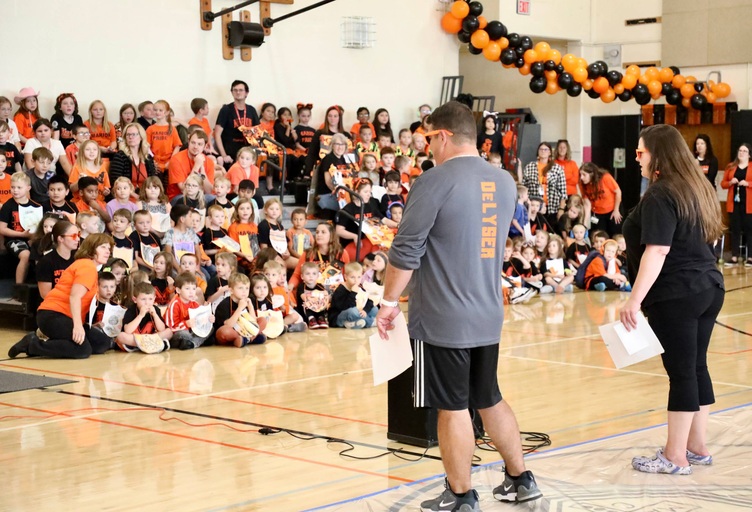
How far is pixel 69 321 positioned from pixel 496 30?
34.2 ft

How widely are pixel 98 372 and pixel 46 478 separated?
3.05 metres

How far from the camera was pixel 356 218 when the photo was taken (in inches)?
503

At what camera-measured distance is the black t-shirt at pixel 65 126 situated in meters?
12.7

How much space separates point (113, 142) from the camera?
13016 millimetres

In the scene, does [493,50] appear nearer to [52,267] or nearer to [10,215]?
[10,215]

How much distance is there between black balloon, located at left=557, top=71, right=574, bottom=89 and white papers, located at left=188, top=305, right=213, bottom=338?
399 inches

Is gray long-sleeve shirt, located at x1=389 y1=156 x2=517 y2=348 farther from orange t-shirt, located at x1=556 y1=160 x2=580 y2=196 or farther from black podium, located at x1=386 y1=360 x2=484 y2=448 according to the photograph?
orange t-shirt, located at x1=556 y1=160 x2=580 y2=196

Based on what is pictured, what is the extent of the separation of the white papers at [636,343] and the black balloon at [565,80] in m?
13.4

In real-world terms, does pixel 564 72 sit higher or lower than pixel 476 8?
lower

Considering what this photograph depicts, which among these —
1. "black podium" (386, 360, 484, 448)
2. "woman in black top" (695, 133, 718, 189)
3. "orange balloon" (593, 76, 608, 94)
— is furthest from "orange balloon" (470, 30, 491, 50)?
"black podium" (386, 360, 484, 448)

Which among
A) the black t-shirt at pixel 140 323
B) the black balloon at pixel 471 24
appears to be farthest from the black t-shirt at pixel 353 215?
the black balloon at pixel 471 24

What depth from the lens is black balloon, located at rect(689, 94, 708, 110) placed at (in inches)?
743

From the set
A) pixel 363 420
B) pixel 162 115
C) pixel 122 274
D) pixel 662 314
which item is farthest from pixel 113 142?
pixel 662 314

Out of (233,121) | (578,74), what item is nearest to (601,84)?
(578,74)
